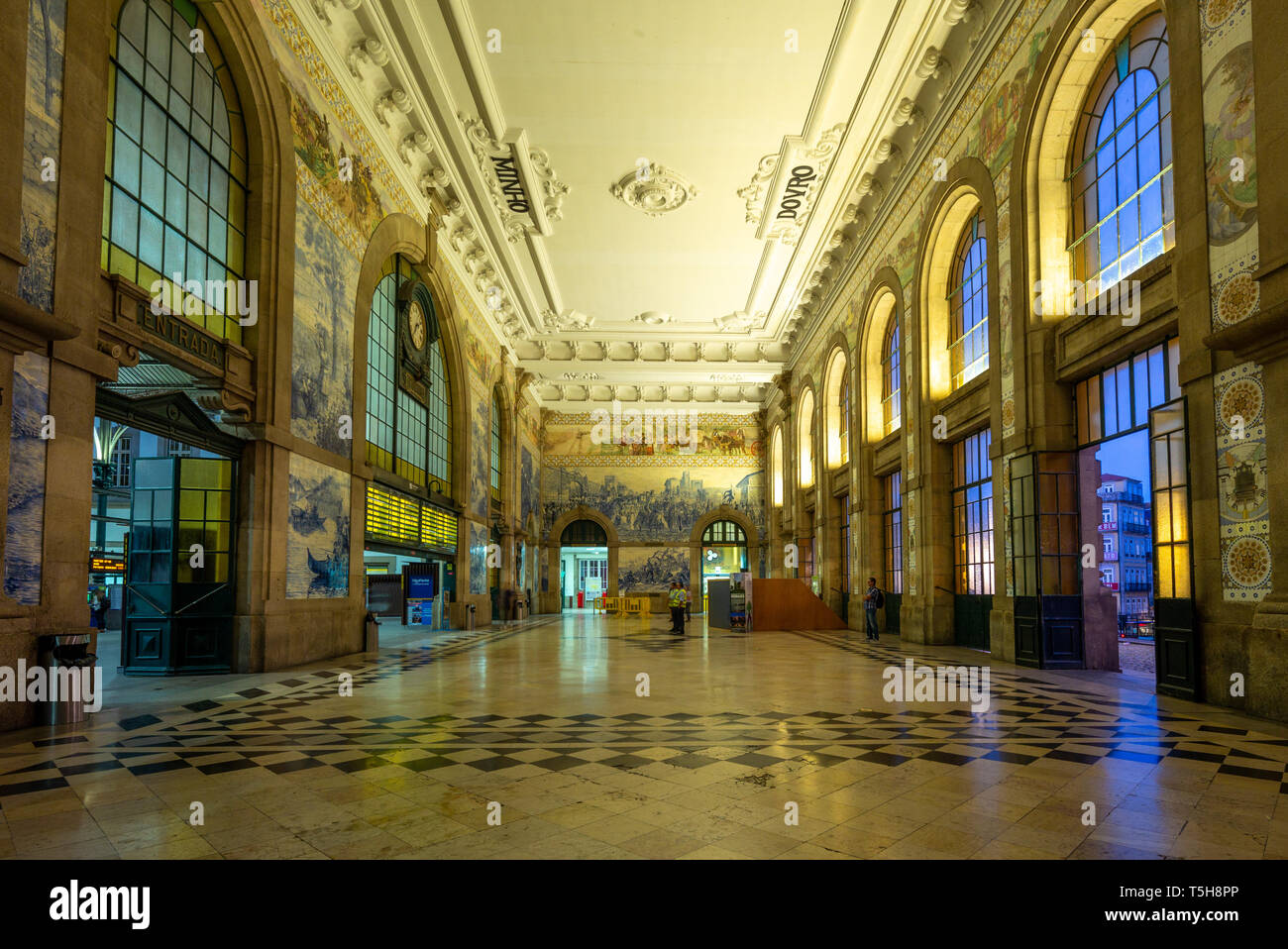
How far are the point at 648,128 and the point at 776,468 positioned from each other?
18.9 metres

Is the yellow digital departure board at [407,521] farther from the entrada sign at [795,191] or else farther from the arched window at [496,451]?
the entrada sign at [795,191]

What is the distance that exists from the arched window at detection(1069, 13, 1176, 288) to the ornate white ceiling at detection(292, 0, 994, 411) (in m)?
2.96

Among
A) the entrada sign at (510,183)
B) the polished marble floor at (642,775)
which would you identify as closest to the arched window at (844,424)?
the entrada sign at (510,183)

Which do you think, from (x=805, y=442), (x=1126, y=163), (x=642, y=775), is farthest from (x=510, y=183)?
(x=642, y=775)

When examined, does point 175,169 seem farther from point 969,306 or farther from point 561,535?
point 561,535

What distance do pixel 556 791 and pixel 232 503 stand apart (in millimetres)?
7958

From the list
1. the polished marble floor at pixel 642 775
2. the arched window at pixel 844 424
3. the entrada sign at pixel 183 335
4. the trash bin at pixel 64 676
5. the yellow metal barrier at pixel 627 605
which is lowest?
the yellow metal barrier at pixel 627 605

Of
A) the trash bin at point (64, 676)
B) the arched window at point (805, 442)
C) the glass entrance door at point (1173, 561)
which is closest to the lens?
the trash bin at point (64, 676)

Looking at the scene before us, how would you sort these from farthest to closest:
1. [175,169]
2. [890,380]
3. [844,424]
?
[844,424]
[890,380]
[175,169]

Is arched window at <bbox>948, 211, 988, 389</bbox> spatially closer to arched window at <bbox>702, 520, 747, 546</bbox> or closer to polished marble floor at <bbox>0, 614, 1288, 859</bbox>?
polished marble floor at <bbox>0, 614, 1288, 859</bbox>

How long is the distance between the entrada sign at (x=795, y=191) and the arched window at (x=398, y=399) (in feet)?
28.2

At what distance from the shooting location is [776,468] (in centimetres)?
3275

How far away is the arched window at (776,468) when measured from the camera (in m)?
31.8

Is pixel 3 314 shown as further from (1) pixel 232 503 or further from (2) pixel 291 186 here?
(2) pixel 291 186
